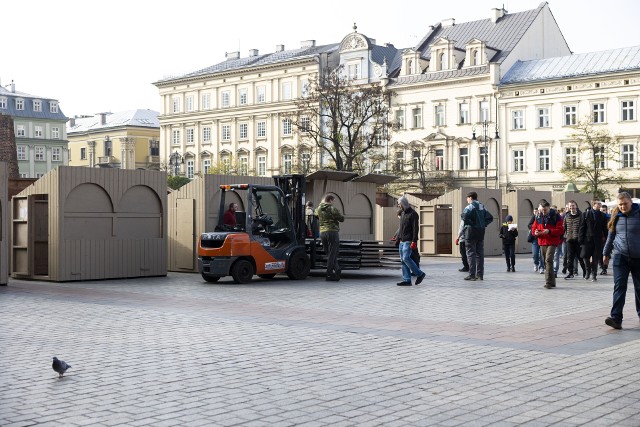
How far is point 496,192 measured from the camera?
3669 centimetres

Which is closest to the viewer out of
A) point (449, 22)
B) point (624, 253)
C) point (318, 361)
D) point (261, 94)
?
point (318, 361)

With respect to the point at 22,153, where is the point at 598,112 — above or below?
below

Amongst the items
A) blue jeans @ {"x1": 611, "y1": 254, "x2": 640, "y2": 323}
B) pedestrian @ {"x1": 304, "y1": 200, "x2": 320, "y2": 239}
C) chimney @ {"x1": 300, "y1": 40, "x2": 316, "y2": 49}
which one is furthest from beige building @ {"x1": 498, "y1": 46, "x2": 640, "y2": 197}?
blue jeans @ {"x1": 611, "y1": 254, "x2": 640, "y2": 323}

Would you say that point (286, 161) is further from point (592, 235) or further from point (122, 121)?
point (592, 235)

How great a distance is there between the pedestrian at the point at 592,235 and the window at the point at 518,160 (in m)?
48.2

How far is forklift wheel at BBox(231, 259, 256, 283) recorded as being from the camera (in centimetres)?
2022

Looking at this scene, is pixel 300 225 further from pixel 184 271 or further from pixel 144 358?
pixel 144 358

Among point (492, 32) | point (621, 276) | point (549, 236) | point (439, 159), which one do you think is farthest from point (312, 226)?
point (492, 32)

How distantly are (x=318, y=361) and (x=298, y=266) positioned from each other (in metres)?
12.3

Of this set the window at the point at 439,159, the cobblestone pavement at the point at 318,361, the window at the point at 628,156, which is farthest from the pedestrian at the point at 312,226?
the window at the point at 439,159

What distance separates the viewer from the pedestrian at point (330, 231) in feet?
66.8

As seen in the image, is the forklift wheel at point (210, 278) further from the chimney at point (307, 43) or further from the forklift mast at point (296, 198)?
the chimney at point (307, 43)

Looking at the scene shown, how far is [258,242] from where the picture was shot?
20.6m

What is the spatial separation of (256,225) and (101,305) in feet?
19.8
